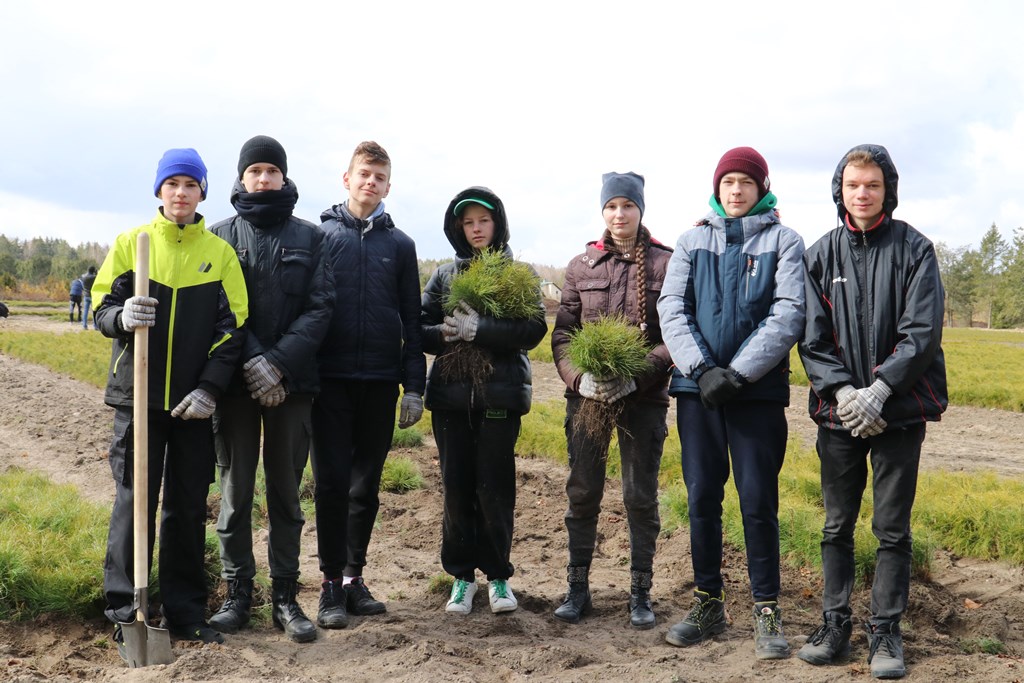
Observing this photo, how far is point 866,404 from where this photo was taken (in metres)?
3.97

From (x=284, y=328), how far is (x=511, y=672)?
2.19 meters

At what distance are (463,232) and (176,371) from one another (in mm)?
1904

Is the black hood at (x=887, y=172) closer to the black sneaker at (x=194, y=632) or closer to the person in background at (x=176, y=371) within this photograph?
the person in background at (x=176, y=371)

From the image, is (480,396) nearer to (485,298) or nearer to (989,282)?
(485,298)

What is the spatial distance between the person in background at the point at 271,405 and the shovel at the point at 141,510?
1.68 feet

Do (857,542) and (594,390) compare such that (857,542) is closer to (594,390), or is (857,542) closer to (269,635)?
(594,390)

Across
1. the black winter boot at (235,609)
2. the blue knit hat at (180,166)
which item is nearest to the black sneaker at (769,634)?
the black winter boot at (235,609)

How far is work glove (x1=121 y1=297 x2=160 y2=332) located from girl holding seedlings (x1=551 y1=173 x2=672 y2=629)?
2.19 meters

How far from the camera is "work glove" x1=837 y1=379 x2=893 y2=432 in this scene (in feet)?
13.0

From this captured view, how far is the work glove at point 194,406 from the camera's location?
4121mm

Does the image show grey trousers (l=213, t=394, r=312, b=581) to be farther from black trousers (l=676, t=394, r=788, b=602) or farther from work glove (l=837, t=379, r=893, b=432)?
work glove (l=837, t=379, r=893, b=432)

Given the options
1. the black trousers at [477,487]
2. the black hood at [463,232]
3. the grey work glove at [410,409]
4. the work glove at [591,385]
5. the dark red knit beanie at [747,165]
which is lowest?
the black trousers at [477,487]

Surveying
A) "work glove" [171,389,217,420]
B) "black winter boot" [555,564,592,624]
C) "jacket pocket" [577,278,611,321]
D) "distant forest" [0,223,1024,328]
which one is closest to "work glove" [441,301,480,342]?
"jacket pocket" [577,278,611,321]

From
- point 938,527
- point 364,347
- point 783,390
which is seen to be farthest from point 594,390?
point 938,527
